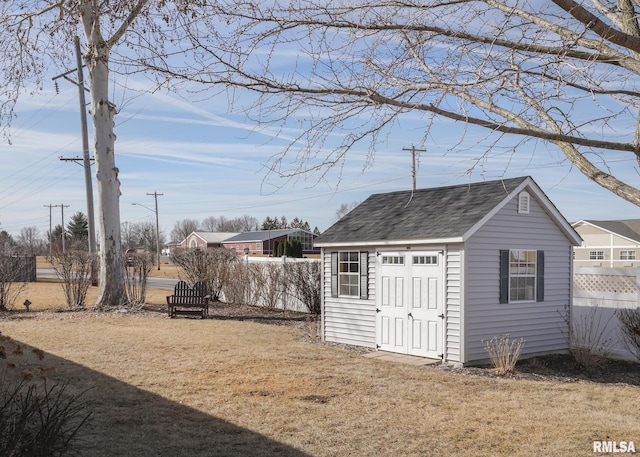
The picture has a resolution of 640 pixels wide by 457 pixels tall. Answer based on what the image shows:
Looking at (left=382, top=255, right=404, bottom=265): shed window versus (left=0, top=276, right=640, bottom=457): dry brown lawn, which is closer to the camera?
(left=0, top=276, right=640, bottom=457): dry brown lawn

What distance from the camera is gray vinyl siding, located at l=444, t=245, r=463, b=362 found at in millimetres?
10664

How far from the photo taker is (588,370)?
10828 millimetres

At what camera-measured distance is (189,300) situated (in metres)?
17.6

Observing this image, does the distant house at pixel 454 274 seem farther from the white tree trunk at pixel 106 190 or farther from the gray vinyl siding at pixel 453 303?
the white tree trunk at pixel 106 190

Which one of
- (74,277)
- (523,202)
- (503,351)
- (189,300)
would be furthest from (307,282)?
(503,351)

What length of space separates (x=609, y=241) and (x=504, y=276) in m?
43.0

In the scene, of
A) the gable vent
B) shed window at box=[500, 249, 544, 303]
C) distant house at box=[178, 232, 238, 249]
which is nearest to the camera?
shed window at box=[500, 249, 544, 303]

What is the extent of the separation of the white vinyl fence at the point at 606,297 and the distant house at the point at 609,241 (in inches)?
1395

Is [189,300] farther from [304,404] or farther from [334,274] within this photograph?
[304,404]

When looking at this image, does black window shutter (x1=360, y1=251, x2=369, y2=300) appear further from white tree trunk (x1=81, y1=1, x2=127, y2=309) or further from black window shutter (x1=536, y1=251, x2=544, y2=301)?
white tree trunk (x1=81, y1=1, x2=127, y2=309)

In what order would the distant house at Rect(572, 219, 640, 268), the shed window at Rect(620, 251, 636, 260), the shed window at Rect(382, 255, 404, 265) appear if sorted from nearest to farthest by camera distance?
the shed window at Rect(382, 255, 404, 265) < the distant house at Rect(572, 219, 640, 268) < the shed window at Rect(620, 251, 636, 260)

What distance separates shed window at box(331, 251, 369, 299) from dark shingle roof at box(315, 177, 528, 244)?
360mm

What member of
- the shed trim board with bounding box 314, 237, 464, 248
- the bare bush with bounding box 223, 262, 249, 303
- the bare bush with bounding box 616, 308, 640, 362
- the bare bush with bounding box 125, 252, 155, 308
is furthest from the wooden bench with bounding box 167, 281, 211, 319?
the bare bush with bounding box 616, 308, 640, 362

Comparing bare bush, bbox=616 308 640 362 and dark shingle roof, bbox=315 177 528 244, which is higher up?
dark shingle roof, bbox=315 177 528 244
